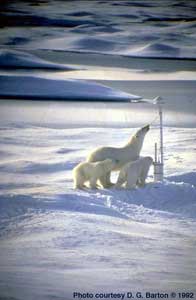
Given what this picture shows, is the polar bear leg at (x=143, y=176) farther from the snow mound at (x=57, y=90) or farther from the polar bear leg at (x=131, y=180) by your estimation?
the snow mound at (x=57, y=90)

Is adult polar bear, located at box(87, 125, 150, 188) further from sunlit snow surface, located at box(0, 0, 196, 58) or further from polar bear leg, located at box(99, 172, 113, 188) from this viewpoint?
sunlit snow surface, located at box(0, 0, 196, 58)

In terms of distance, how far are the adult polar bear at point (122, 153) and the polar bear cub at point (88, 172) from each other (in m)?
0.03

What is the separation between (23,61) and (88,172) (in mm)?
755

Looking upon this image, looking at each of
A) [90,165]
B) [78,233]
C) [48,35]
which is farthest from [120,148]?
Answer: [48,35]

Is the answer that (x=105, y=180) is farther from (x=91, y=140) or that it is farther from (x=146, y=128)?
(x=146, y=128)

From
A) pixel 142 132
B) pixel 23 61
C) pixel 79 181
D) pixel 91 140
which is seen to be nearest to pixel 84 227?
pixel 79 181

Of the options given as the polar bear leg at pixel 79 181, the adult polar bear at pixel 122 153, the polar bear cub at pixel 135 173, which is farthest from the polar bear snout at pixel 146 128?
the polar bear leg at pixel 79 181

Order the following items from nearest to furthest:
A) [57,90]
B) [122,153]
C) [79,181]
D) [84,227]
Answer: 1. [84,227]
2. [79,181]
3. [122,153]
4. [57,90]

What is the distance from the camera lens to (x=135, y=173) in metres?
3.38

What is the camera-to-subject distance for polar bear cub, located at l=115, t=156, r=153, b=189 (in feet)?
11.1

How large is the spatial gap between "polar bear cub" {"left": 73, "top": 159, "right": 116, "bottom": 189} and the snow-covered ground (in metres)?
0.06

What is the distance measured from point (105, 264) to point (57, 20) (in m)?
1.32

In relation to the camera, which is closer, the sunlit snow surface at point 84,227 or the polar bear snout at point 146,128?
the sunlit snow surface at point 84,227

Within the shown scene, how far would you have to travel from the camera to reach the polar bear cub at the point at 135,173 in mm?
3375
